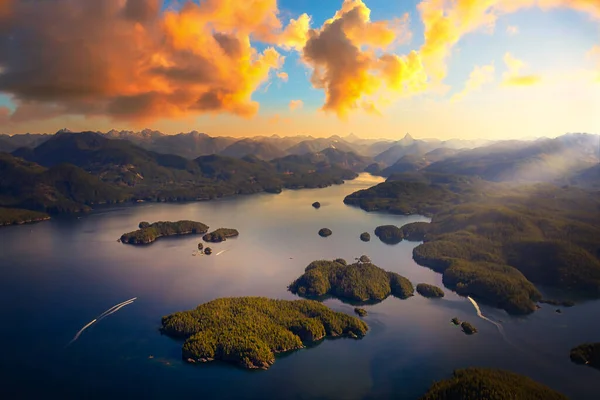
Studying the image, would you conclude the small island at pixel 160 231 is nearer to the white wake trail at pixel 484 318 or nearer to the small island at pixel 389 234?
the small island at pixel 389 234

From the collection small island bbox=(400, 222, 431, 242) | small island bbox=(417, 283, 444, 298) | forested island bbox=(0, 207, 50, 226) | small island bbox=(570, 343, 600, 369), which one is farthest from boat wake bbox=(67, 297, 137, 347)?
forested island bbox=(0, 207, 50, 226)

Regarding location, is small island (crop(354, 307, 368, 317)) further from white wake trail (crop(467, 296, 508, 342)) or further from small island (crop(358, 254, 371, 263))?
small island (crop(358, 254, 371, 263))

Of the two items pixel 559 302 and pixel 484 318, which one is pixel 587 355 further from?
pixel 559 302

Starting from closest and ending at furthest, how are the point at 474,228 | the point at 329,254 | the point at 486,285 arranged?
the point at 486,285 < the point at 329,254 < the point at 474,228

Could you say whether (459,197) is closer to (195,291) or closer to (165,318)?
(195,291)

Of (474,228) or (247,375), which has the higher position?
(474,228)

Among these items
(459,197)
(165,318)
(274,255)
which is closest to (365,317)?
(165,318)
